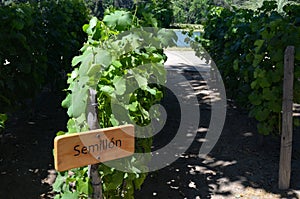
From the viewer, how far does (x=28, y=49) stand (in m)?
5.11

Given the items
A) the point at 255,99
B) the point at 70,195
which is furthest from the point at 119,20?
the point at 255,99

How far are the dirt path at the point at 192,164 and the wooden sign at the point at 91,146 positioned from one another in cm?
187

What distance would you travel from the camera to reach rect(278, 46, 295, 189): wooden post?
3.99 meters

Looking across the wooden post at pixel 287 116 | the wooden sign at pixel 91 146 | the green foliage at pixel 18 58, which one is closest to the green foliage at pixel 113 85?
the wooden sign at pixel 91 146

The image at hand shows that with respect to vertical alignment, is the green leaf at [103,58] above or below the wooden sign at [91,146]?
above

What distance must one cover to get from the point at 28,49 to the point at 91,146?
3393mm

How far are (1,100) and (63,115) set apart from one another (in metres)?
1.97

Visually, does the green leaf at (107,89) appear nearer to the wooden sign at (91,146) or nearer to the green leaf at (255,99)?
the wooden sign at (91,146)

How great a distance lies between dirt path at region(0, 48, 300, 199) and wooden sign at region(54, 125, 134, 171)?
1.87 meters

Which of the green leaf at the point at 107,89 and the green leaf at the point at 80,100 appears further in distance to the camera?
the green leaf at the point at 107,89

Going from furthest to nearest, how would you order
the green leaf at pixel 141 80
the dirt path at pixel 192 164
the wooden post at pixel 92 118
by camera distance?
the dirt path at pixel 192 164
the green leaf at pixel 141 80
the wooden post at pixel 92 118

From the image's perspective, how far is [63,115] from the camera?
21.9 feet

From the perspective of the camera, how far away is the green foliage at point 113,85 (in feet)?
7.89

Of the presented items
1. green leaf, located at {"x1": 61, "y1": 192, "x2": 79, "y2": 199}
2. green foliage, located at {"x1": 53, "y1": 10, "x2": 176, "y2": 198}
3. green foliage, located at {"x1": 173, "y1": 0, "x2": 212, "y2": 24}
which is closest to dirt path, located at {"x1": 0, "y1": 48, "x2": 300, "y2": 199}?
green foliage, located at {"x1": 53, "y1": 10, "x2": 176, "y2": 198}
